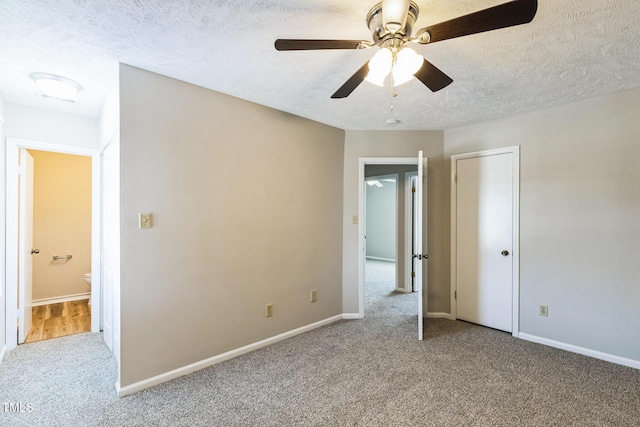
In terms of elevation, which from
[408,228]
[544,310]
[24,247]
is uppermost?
[408,228]

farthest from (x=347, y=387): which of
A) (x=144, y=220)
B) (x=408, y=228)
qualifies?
(x=408, y=228)

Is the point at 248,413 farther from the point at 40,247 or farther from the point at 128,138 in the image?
the point at 40,247

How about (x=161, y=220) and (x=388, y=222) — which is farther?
(x=388, y=222)

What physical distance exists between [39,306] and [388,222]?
7.38 meters

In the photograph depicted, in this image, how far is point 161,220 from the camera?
2.44 meters

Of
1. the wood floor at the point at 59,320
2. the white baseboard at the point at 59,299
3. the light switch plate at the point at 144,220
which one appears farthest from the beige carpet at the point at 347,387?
the white baseboard at the point at 59,299

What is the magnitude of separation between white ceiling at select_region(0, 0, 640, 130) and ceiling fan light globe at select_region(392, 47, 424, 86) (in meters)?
0.33

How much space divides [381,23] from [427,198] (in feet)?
9.25

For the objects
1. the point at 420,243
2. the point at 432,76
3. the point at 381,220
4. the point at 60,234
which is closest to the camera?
the point at 432,76

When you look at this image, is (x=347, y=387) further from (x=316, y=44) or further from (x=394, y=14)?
(x=394, y=14)

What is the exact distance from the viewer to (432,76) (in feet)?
5.65

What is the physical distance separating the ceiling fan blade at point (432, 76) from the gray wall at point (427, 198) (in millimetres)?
2066

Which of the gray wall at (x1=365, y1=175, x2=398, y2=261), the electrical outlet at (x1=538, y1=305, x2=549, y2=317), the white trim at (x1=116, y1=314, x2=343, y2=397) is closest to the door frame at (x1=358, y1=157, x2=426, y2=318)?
the white trim at (x1=116, y1=314, x2=343, y2=397)

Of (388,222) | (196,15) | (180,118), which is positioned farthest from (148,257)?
(388,222)
